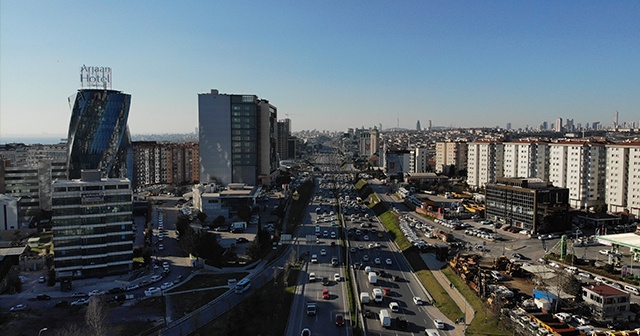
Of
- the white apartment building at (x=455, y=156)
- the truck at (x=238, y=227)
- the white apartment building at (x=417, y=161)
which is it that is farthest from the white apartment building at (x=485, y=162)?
the truck at (x=238, y=227)

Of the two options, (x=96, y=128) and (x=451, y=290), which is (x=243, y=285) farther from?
(x=96, y=128)

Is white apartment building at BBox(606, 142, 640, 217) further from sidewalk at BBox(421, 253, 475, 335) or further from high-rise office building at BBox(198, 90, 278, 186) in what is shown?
high-rise office building at BBox(198, 90, 278, 186)

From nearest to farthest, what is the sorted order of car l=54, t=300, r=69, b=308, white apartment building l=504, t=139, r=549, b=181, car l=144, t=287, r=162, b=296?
car l=54, t=300, r=69, b=308 < car l=144, t=287, r=162, b=296 < white apartment building l=504, t=139, r=549, b=181

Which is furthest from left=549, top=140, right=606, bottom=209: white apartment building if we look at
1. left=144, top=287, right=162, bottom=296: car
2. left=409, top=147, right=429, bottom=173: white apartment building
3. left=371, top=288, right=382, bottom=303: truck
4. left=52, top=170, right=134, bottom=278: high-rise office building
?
left=52, top=170, right=134, bottom=278: high-rise office building

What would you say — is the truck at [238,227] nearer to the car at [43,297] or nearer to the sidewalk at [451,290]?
the sidewalk at [451,290]

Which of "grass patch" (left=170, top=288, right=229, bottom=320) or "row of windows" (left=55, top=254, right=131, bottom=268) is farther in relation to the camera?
"row of windows" (left=55, top=254, right=131, bottom=268)

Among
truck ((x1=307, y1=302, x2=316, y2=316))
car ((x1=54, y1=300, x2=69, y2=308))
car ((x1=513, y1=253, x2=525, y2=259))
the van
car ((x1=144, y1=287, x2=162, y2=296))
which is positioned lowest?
car ((x1=54, y1=300, x2=69, y2=308))

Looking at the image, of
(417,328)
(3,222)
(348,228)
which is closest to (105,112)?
(3,222)

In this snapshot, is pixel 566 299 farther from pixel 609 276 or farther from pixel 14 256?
pixel 14 256
